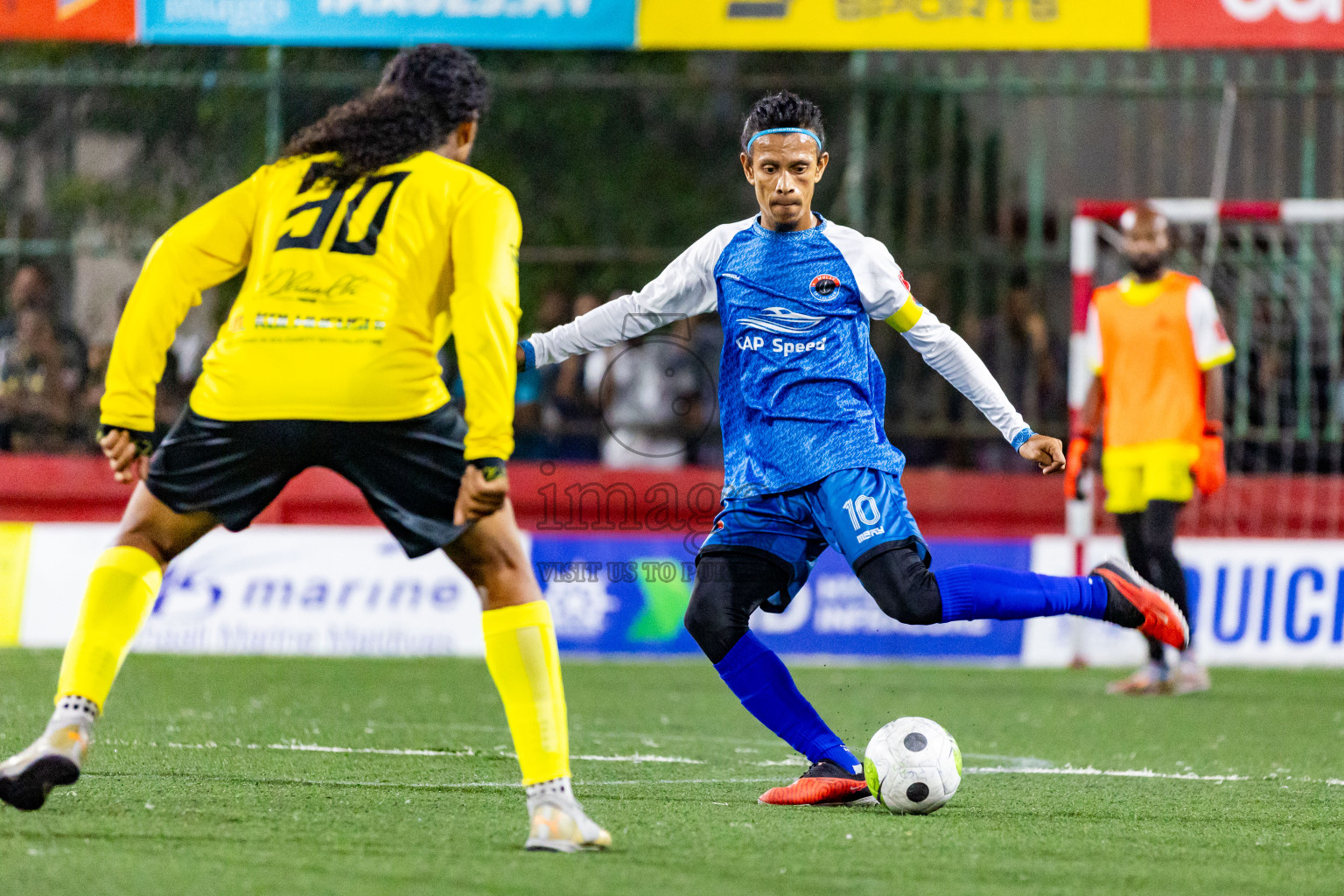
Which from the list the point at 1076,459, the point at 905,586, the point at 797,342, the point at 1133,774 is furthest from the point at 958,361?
the point at 1076,459

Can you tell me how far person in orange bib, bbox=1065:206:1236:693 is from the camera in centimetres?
934

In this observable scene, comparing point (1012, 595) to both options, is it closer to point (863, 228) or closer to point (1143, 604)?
point (1143, 604)

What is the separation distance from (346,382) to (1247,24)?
8731mm

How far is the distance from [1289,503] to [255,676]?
6859mm

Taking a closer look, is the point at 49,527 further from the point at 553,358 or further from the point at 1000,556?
the point at 553,358

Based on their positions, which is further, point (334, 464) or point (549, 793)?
point (334, 464)

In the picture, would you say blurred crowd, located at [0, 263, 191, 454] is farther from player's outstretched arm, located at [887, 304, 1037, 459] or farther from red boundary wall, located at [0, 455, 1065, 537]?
player's outstretched arm, located at [887, 304, 1037, 459]

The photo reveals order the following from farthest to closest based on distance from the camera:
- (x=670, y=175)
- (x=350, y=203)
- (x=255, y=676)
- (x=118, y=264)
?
(x=670, y=175) → (x=118, y=264) → (x=255, y=676) → (x=350, y=203)

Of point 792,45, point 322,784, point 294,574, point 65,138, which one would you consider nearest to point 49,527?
point 294,574

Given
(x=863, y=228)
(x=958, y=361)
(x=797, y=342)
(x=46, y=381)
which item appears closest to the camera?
(x=797, y=342)

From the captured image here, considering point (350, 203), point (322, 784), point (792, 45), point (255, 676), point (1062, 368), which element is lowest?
point (255, 676)

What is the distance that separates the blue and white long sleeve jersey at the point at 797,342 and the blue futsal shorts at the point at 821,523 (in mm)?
53

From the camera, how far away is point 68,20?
38.4 ft

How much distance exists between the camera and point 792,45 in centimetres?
1137
